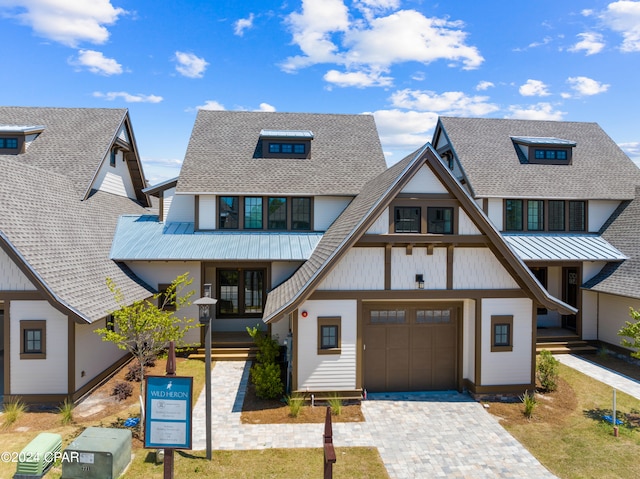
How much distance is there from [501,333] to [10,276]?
15.8 m

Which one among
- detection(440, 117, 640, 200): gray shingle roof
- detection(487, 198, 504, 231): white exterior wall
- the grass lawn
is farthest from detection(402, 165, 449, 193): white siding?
detection(487, 198, 504, 231): white exterior wall

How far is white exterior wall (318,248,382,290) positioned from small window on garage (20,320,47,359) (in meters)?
8.83

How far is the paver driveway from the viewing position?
9445 mm

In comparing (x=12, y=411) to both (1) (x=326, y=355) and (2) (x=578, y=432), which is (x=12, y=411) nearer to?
(1) (x=326, y=355)

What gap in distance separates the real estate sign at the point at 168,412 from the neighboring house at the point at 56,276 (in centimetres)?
472

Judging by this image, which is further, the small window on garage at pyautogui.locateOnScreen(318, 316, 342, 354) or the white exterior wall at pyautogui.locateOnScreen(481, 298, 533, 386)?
the white exterior wall at pyautogui.locateOnScreen(481, 298, 533, 386)

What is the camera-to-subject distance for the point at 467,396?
1356 cm

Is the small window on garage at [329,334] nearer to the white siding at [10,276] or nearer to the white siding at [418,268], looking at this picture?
the white siding at [418,268]

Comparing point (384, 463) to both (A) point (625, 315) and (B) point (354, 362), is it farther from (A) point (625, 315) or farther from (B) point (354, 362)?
(A) point (625, 315)

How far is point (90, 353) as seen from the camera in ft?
44.5

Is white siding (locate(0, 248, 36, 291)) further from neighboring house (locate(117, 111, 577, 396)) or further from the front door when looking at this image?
the front door

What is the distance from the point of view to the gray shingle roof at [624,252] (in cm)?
1745

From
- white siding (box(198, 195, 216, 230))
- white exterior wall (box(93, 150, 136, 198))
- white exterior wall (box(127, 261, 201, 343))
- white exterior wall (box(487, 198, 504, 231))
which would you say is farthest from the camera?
white exterior wall (box(93, 150, 136, 198))

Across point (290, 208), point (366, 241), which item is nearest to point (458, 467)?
point (366, 241)
